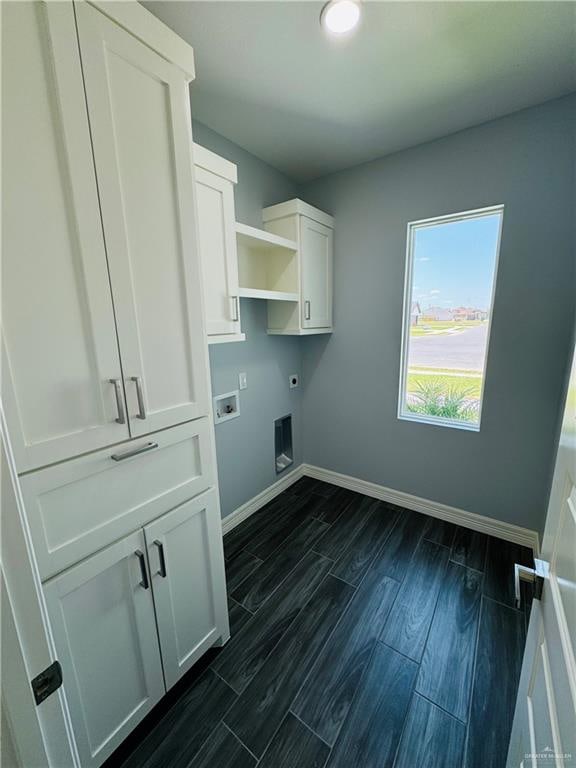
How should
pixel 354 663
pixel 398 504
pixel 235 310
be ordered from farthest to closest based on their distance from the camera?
1. pixel 398 504
2. pixel 235 310
3. pixel 354 663

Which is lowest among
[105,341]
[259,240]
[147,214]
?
[105,341]

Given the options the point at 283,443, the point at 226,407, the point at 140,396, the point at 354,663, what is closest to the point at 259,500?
the point at 283,443

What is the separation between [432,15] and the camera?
3.89 ft

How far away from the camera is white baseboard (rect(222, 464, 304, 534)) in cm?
227

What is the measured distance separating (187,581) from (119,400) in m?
0.83

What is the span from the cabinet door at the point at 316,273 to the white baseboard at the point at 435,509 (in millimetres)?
1430

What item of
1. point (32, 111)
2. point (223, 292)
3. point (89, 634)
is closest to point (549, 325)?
point (223, 292)

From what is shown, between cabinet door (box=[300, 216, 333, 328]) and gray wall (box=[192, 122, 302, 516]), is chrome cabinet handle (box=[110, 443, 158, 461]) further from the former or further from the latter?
cabinet door (box=[300, 216, 333, 328])

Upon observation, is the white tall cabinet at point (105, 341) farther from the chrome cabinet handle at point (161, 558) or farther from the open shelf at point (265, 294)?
the open shelf at point (265, 294)

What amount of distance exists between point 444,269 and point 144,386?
2.14m

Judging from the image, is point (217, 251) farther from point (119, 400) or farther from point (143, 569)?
point (143, 569)

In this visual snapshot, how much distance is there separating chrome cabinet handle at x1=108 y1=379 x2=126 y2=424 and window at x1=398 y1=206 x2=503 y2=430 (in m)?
2.04

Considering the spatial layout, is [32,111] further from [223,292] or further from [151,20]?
[223,292]

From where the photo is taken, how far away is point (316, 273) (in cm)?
237
